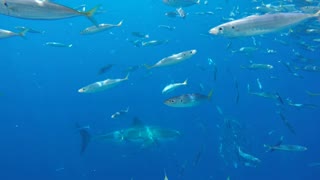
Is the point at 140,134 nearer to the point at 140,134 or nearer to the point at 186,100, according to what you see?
the point at 140,134

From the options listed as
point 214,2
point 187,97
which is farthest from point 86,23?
point 187,97

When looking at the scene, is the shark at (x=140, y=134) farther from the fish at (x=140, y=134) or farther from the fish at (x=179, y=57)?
the fish at (x=179, y=57)

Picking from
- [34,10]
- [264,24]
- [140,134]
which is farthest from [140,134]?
[34,10]

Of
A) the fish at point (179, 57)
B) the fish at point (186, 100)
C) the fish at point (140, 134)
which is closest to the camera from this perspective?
the fish at point (186, 100)

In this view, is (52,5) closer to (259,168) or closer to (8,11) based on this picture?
(8,11)

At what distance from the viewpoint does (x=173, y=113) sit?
68.7ft

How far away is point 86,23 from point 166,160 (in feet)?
94.8

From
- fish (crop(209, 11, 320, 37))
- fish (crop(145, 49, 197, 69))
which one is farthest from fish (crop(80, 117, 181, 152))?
fish (crop(209, 11, 320, 37))

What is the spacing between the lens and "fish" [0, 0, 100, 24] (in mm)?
3682

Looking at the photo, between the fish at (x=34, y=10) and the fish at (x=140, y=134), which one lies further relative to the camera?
the fish at (x=140, y=134)

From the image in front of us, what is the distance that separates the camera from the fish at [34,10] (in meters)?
3.68

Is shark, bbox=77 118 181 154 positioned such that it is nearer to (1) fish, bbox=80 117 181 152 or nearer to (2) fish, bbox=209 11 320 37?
(1) fish, bbox=80 117 181 152

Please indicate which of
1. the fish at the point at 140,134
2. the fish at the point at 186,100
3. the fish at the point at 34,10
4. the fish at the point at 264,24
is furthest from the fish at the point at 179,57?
the fish at the point at 34,10

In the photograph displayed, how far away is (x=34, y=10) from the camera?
3760 millimetres
